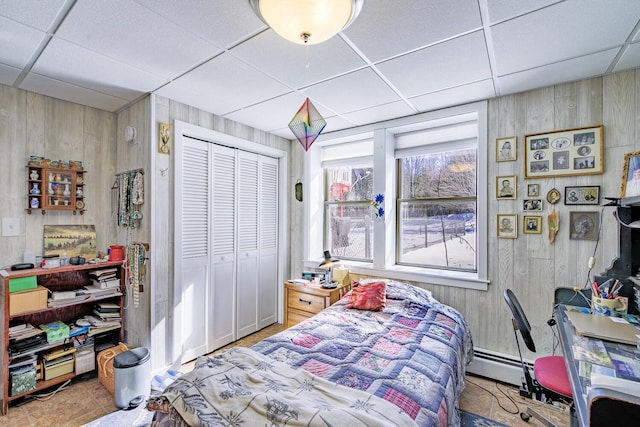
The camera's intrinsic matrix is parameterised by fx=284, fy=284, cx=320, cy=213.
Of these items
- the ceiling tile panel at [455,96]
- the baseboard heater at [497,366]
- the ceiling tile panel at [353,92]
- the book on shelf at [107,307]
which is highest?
the ceiling tile panel at [353,92]

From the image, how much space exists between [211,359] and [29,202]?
2.32 meters

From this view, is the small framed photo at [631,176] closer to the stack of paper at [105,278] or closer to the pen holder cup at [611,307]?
the pen holder cup at [611,307]

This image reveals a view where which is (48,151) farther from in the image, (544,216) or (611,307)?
(611,307)

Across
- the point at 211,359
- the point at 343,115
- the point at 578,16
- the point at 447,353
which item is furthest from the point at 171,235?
the point at 578,16

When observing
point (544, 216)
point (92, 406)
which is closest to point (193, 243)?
point (92, 406)

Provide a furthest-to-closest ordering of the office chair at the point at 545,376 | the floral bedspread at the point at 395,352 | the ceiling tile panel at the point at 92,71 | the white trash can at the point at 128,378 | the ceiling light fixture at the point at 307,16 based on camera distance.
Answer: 1. the white trash can at the point at 128,378
2. the ceiling tile panel at the point at 92,71
3. the office chair at the point at 545,376
4. the floral bedspread at the point at 395,352
5. the ceiling light fixture at the point at 307,16

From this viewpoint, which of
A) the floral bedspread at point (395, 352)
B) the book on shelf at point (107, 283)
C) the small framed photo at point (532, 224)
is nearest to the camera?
the floral bedspread at point (395, 352)

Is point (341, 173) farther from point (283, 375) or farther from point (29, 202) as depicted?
point (29, 202)

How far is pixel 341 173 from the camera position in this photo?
12.8 ft

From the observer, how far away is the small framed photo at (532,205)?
241 centimetres

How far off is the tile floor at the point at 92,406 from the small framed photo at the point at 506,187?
1.67m

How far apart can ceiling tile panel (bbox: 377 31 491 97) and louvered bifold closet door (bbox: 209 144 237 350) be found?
1.98 meters

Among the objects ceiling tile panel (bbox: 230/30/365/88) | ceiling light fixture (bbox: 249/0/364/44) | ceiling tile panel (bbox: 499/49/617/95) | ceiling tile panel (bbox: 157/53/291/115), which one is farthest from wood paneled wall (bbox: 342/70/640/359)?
ceiling tile panel (bbox: 157/53/291/115)

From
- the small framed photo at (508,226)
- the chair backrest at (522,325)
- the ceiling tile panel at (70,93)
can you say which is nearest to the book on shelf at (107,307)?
the ceiling tile panel at (70,93)
